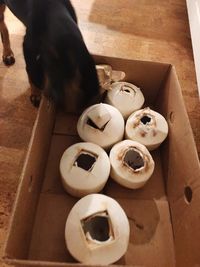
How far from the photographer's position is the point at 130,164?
777mm

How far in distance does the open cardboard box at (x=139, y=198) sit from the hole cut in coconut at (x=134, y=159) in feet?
0.27

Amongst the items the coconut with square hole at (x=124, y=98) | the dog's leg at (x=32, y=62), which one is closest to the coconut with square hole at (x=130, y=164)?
the coconut with square hole at (x=124, y=98)

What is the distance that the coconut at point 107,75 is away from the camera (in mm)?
842

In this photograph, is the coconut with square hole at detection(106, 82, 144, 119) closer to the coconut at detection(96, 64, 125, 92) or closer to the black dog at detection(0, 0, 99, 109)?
the coconut at detection(96, 64, 125, 92)

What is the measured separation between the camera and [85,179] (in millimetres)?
738

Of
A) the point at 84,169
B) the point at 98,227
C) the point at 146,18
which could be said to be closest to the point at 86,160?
the point at 84,169

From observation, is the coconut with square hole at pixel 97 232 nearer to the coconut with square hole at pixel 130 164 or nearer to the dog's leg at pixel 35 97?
the coconut with square hole at pixel 130 164

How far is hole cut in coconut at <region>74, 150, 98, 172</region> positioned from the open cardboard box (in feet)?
0.31

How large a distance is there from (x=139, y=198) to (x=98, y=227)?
0.19m

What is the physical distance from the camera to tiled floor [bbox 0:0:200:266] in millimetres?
948

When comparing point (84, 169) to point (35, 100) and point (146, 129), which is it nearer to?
point (146, 129)

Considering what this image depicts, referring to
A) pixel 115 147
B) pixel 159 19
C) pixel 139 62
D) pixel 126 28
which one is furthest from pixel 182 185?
pixel 159 19

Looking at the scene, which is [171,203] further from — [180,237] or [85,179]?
[85,179]

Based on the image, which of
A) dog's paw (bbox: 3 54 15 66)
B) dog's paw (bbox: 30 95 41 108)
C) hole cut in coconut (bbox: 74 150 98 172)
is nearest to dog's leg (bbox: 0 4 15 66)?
dog's paw (bbox: 3 54 15 66)
